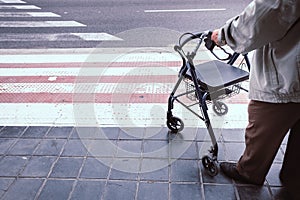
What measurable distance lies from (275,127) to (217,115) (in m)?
1.37

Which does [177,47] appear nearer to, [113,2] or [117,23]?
[117,23]

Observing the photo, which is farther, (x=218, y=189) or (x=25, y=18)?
(x=25, y=18)

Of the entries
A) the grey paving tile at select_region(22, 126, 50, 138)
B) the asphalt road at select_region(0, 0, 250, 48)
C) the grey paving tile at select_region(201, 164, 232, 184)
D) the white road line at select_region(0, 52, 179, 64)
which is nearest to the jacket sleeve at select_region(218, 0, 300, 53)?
the grey paving tile at select_region(201, 164, 232, 184)

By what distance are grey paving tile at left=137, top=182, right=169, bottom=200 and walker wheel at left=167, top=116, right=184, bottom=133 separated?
726 mm

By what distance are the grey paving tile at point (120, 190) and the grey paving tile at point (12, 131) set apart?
4.02 ft

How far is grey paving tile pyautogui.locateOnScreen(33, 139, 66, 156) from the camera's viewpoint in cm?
277

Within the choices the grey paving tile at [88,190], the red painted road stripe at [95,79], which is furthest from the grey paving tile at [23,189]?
the red painted road stripe at [95,79]

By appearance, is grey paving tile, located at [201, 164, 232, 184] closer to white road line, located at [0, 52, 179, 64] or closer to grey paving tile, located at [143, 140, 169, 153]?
grey paving tile, located at [143, 140, 169, 153]

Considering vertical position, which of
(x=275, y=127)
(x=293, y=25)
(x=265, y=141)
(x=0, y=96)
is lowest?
(x=0, y=96)

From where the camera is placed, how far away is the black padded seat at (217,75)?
238 centimetres

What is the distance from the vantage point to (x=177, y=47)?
94.7 inches

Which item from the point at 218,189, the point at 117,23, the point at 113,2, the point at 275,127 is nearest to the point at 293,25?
the point at 275,127

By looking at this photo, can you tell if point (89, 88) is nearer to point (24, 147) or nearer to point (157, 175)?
point (24, 147)

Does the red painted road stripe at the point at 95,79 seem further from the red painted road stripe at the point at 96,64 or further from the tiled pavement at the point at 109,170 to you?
the tiled pavement at the point at 109,170
